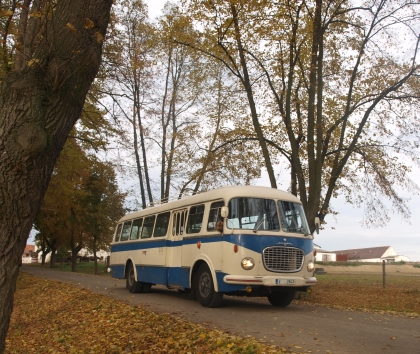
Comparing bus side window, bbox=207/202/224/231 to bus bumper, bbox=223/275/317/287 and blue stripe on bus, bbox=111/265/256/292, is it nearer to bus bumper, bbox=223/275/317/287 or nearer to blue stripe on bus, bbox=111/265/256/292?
blue stripe on bus, bbox=111/265/256/292

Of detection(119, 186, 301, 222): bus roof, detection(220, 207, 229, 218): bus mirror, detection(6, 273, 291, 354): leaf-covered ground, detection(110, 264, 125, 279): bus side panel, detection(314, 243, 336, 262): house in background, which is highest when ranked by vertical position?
detection(314, 243, 336, 262): house in background

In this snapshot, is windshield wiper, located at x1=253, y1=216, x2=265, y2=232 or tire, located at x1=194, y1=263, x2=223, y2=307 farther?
tire, located at x1=194, y1=263, x2=223, y2=307

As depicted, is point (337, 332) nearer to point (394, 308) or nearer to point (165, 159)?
point (394, 308)

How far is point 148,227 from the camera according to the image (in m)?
15.8

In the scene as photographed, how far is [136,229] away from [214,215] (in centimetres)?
567

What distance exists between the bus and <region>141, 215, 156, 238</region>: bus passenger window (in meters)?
1.77

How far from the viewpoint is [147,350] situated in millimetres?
7461

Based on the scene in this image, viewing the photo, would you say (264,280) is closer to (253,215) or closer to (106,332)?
(253,215)

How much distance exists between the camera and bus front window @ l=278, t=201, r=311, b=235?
11.6 m

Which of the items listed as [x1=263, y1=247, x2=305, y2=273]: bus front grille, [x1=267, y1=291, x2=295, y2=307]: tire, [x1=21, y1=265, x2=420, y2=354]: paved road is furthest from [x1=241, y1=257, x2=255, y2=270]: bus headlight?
[x1=267, y1=291, x2=295, y2=307]: tire

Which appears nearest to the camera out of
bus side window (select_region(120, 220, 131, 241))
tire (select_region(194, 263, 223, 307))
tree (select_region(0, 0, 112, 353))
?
tree (select_region(0, 0, 112, 353))

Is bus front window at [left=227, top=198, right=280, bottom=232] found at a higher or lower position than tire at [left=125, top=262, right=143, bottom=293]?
higher

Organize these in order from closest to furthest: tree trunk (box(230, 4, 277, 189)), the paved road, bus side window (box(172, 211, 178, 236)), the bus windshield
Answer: the paved road < the bus windshield < bus side window (box(172, 211, 178, 236)) < tree trunk (box(230, 4, 277, 189))

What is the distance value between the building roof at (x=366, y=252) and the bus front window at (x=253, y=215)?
86.0 meters
